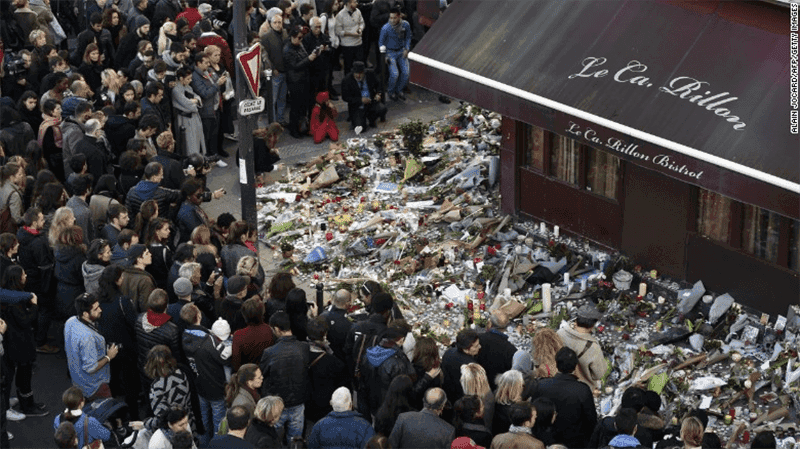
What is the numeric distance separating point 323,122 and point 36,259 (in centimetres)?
758

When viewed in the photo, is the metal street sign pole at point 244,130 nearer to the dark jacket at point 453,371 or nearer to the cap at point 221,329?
the cap at point 221,329

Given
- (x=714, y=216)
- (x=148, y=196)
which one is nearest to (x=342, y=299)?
(x=148, y=196)

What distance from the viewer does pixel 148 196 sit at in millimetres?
15523

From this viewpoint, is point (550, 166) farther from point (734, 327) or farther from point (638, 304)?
point (734, 327)

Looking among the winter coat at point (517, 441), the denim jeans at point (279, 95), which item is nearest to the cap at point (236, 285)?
the winter coat at point (517, 441)

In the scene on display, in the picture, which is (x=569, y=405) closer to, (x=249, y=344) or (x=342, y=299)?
(x=342, y=299)

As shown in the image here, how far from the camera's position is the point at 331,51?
21625 mm

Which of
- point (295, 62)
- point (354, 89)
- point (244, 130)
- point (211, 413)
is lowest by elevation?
point (354, 89)

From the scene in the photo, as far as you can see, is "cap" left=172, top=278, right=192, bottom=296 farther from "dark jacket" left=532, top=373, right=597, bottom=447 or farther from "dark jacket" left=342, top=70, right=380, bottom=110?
"dark jacket" left=342, top=70, right=380, bottom=110

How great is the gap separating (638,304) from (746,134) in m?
2.69

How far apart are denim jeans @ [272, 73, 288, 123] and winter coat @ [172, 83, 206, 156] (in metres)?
2.05

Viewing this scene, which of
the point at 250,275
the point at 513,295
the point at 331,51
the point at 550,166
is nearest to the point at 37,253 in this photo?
the point at 250,275

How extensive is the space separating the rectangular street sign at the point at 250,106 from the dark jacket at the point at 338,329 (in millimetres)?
3227

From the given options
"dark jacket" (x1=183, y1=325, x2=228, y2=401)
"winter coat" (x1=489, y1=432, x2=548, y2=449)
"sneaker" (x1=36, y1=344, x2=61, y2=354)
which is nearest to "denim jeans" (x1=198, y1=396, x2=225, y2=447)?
"dark jacket" (x1=183, y1=325, x2=228, y2=401)
